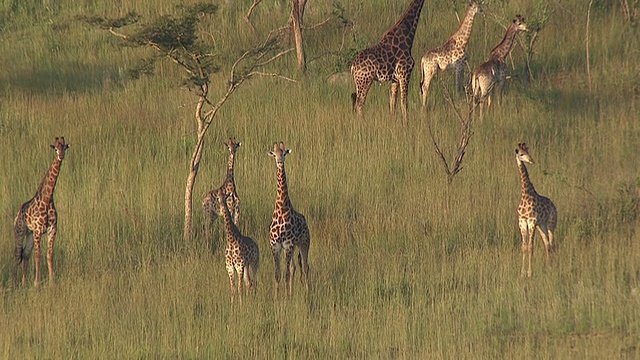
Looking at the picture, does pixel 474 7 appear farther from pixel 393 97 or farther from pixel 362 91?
pixel 362 91

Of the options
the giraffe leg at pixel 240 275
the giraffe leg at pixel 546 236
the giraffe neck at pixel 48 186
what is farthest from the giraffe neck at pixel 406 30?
the giraffe leg at pixel 240 275

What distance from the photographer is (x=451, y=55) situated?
17.7m

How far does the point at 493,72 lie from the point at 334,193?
326 centimetres

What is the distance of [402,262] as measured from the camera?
42.4 feet

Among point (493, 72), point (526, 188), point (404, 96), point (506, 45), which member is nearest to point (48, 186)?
point (526, 188)

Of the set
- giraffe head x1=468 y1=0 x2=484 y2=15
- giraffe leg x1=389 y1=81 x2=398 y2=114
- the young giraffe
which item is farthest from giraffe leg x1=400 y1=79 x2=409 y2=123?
the young giraffe

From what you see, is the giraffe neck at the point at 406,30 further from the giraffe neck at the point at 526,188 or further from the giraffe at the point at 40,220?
the giraffe at the point at 40,220

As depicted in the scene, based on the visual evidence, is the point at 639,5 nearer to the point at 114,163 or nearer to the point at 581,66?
the point at 581,66

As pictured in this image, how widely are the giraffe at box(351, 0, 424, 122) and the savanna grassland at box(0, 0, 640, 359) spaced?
280mm

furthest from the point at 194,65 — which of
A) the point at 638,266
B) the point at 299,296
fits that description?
the point at 638,266

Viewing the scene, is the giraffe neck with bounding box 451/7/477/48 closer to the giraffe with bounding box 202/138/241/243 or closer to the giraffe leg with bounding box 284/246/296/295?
the giraffe with bounding box 202/138/241/243

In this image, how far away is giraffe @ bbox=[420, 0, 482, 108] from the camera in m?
17.7

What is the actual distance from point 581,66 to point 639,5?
5.81ft

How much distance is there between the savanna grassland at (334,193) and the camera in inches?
431
